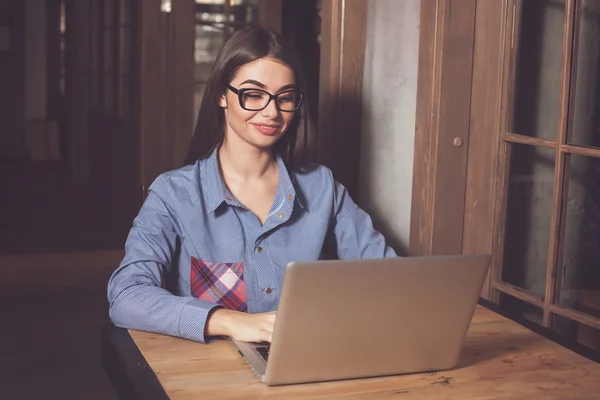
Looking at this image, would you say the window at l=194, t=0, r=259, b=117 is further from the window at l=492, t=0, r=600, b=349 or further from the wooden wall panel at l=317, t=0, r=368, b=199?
the window at l=492, t=0, r=600, b=349

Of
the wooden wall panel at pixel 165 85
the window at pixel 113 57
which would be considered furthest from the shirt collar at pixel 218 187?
the window at pixel 113 57

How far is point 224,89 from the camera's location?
7.04ft

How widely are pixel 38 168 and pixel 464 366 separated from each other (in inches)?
339

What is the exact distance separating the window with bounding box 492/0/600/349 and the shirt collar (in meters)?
0.60

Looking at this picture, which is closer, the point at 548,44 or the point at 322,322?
the point at 322,322

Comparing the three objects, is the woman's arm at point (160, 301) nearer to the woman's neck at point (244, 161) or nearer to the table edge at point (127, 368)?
the table edge at point (127, 368)

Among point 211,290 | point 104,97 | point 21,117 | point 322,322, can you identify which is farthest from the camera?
point 21,117

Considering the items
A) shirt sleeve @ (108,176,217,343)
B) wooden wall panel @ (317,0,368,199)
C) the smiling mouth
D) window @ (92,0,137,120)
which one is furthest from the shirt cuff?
window @ (92,0,137,120)

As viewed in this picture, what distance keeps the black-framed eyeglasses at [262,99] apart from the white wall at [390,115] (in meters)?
0.58

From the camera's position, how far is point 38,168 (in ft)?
31.4

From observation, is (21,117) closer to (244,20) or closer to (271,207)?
(244,20)

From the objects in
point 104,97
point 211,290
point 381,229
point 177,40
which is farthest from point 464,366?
point 104,97

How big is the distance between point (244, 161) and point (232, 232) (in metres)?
0.20

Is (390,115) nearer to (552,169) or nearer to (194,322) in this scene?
(552,169)
